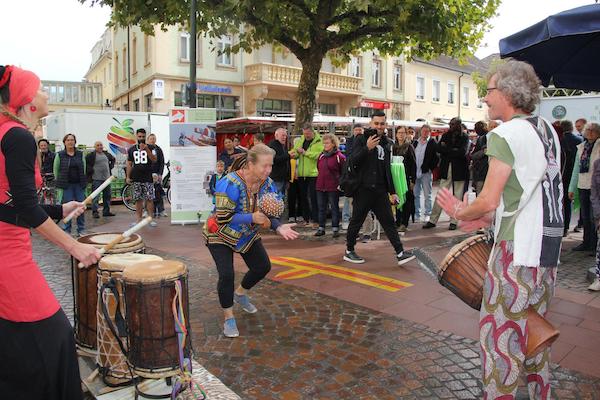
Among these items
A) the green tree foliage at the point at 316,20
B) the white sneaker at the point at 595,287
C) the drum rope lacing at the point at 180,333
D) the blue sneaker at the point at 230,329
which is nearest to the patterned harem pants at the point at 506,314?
the drum rope lacing at the point at 180,333

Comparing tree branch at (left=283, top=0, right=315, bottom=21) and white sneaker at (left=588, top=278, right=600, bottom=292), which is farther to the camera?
tree branch at (left=283, top=0, right=315, bottom=21)

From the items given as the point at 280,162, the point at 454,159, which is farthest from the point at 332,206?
the point at 454,159

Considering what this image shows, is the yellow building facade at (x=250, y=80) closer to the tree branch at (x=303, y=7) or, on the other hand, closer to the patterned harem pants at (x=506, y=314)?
the tree branch at (x=303, y=7)

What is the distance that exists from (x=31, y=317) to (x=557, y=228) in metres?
2.67

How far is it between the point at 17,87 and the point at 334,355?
2.92m

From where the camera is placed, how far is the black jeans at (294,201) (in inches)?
443

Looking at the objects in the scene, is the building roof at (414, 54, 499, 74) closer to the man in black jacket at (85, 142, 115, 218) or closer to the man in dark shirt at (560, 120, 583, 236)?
the man in black jacket at (85, 142, 115, 218)

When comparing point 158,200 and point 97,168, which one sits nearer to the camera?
point 158,200

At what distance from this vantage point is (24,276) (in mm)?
2375

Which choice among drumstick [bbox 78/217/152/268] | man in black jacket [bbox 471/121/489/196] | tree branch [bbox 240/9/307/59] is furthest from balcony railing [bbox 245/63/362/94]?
drumstick [bbox 78/217/152/268]

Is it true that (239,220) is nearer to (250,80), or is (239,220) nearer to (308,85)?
(308,85)

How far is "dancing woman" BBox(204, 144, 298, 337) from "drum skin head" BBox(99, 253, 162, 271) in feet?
3.24

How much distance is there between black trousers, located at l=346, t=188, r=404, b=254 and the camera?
6918mm

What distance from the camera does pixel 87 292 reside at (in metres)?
3.57
